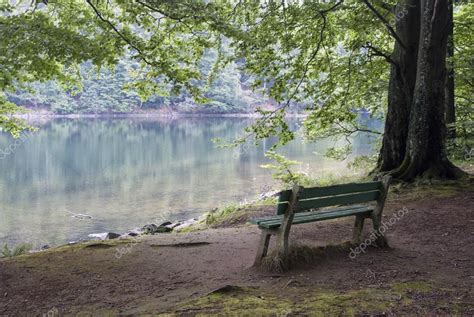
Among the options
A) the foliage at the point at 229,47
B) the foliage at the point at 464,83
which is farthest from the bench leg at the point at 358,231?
the foliage at the point at 464,83

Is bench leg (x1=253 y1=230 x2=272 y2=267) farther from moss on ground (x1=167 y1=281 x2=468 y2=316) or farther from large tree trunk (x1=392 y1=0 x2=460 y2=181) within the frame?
large tree trunk (x1=392 y1=0 x2=460 y2=181)

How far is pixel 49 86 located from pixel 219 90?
23.5 meters

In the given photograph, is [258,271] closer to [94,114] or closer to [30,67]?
[30,67]

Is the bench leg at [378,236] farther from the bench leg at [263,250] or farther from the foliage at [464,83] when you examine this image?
the foliage at [464,83]

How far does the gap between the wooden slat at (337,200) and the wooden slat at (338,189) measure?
6 centimetres

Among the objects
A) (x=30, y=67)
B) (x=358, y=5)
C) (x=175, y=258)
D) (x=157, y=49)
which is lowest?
(x=175, y=258)

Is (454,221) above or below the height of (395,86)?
below

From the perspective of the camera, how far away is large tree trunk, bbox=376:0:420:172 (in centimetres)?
1120

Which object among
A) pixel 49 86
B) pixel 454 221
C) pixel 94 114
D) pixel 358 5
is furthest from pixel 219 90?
pixel 454 221

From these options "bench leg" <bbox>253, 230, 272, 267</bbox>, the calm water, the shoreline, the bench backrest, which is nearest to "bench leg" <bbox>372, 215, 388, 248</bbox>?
the bench backrest

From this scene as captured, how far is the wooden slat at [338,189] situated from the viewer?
5477 mm

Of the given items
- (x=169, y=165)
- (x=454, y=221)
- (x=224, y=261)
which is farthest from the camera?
(x=169, y=165)

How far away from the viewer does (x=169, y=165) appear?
1175 inches

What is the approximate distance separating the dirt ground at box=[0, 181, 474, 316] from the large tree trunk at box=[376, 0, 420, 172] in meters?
3.37
